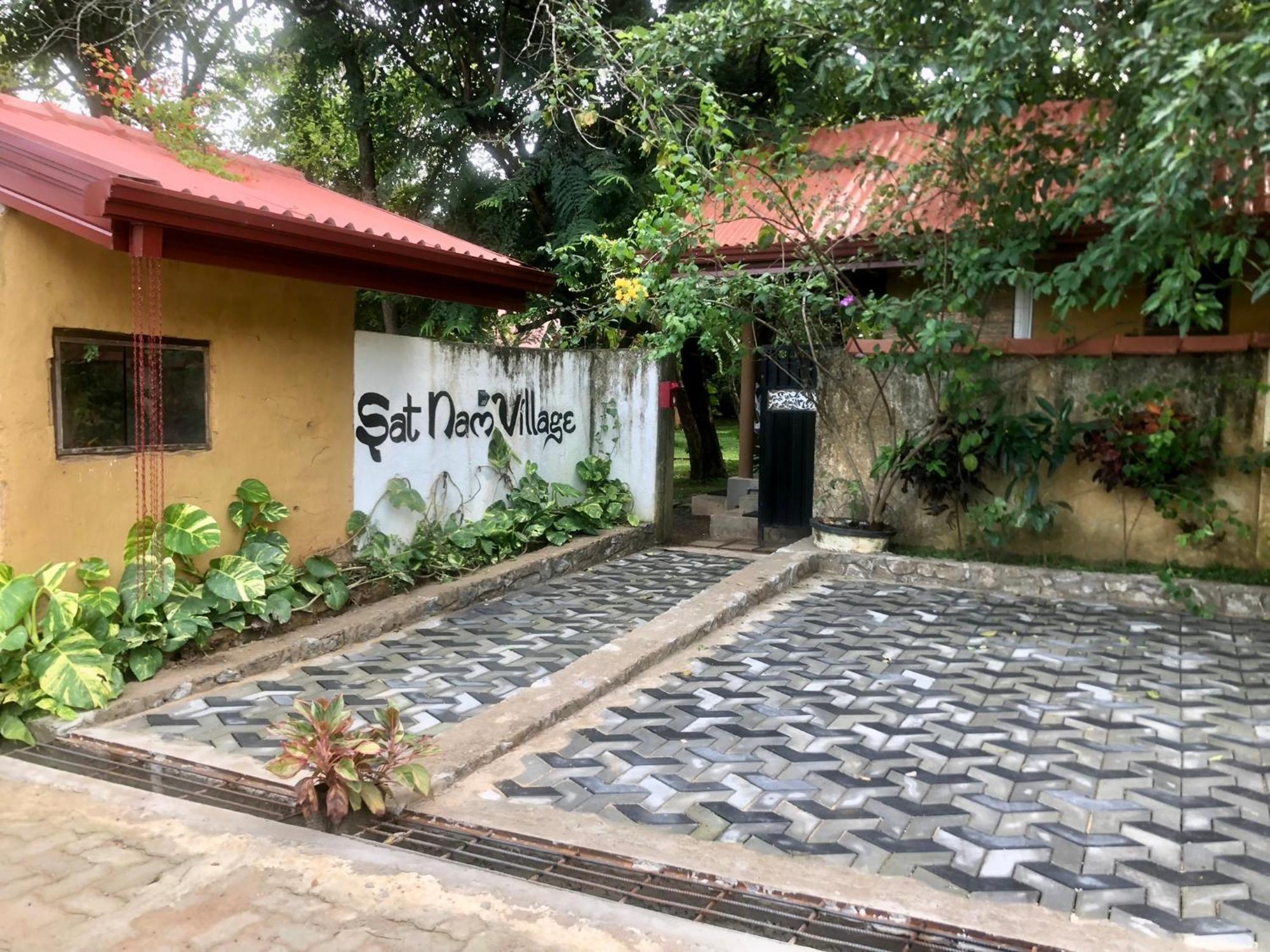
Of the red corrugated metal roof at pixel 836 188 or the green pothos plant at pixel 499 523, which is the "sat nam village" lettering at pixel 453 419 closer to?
the green pothos plant at pixel 499 523

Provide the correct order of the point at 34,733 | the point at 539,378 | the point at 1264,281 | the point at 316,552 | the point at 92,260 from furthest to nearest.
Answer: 1. the point at 539,378
2. the point at 316,552
3. the point at 92,260
4. the point at 1264,281
5. the point at 34,733

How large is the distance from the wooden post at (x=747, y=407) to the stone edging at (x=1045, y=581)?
2.47 metres

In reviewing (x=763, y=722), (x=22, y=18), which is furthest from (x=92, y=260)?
(x=22, y=18)

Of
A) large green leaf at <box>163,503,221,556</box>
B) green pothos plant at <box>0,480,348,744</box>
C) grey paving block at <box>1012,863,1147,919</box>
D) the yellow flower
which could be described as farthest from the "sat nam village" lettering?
grey paving block at <box>1012,863,1147,919</box>

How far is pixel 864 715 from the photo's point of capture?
15.7 feet

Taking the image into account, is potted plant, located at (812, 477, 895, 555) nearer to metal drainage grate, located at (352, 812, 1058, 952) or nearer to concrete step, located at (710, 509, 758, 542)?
concrete step, located at (710, 509, 758, 542)

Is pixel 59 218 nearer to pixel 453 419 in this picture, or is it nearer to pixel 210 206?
pixel 210 206

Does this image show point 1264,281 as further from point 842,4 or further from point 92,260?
point 92,260

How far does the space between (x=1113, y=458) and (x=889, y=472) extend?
5.72ft

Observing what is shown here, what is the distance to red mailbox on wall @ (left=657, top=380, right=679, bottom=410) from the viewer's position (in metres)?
9.71

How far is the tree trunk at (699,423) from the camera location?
15.3 metres

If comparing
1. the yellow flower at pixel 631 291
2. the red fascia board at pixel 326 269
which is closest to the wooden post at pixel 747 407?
the yellow flower at pixel 631 291

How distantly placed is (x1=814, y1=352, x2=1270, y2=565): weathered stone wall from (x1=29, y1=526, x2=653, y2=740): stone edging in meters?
2.44

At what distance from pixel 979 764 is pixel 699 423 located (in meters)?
12.2
